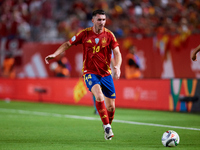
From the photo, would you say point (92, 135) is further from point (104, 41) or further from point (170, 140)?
point (170, 140)

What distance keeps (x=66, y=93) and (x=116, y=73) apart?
→ 43.9ft

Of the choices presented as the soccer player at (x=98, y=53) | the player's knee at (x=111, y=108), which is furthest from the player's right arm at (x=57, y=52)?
the player's knee at (x=111, y=108)

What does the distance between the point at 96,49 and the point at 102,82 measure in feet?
2.21

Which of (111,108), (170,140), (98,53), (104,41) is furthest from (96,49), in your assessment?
(170,140)

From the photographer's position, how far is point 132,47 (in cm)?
1973

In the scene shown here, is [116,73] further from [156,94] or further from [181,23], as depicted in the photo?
[181,23]

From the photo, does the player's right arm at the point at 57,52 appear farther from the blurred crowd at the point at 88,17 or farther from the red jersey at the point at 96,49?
the blurred crowd at the point at 88,17

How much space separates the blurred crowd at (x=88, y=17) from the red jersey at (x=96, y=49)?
10663 mm

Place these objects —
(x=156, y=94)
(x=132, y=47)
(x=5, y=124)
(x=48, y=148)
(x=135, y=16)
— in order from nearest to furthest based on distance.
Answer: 1. (x=48, y=148)
2. (x=5, y=124)
3. (x=156, y=94)
4. (x=132, y=47)
5. (x=135, y=16)

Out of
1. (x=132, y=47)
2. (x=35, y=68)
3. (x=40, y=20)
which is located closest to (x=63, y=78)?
(x=132, y=47)

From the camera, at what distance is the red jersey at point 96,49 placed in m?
8.84

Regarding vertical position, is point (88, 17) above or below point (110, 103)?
above

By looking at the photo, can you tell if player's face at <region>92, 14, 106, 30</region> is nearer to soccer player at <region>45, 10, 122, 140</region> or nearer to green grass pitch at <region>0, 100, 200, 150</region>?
soccer player at <region>45, 10, 122, 140</region>

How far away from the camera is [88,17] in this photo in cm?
2638
